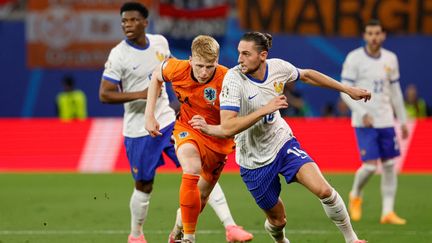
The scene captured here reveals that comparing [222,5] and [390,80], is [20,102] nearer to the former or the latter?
[222,5]

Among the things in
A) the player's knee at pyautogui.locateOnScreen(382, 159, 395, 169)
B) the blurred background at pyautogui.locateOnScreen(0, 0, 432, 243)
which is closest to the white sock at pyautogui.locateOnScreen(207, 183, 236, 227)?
the blurred background at pyautogui.locateOnScreen(0, 0, 432, 243)

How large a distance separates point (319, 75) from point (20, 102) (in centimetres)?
1993

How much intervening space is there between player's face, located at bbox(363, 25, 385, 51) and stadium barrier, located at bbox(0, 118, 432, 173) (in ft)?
22.4

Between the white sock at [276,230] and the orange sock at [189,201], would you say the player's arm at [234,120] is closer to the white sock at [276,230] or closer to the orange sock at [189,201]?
the orange sock at [189,201]

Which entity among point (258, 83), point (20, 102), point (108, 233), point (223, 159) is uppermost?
point (258, 83)

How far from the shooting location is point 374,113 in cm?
1276

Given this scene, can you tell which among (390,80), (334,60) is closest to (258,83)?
(390,80)

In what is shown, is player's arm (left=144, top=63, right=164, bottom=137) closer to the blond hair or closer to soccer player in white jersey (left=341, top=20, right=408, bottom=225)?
the blond hair

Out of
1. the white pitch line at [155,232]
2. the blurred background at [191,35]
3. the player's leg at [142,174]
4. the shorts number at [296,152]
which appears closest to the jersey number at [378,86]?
the white pitch line at [155,232]

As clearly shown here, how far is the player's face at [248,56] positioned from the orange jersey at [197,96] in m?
0.67

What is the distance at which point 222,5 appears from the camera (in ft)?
81.3

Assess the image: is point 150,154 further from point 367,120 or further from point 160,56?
Answer: point 367,120

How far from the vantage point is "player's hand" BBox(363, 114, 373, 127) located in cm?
1257

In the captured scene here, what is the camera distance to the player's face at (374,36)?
12.6 meters
